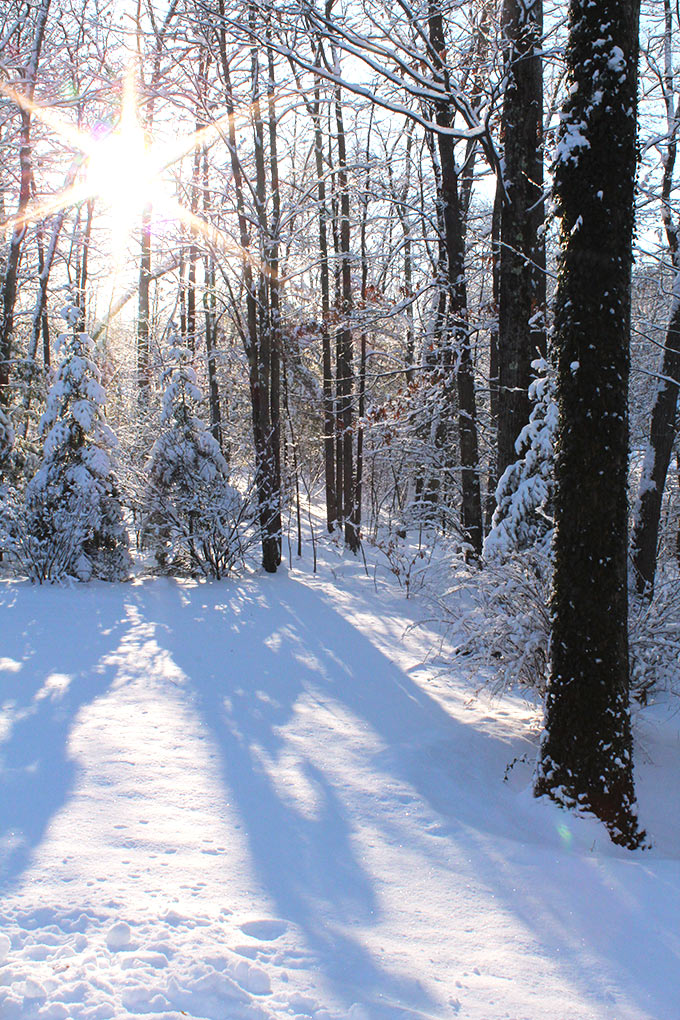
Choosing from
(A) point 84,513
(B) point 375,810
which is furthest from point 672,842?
(A) point 84,513

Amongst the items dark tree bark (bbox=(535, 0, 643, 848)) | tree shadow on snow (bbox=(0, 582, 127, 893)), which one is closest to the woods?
dark tree bark (bbox=(535, 0, 643, 848))

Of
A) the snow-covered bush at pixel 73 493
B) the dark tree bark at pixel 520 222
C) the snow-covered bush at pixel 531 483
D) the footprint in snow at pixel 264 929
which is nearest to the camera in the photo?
the footprint in snow at pixel 264 929

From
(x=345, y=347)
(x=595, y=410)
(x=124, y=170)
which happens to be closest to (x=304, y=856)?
(x=595, y=410)

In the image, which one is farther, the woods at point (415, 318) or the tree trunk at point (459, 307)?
the tree trunk at point (459, 307)

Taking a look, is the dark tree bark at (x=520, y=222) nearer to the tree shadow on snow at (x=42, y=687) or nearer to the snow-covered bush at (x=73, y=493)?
the tree shadow on snow at (x=42, y=687)

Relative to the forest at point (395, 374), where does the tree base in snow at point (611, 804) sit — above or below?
below

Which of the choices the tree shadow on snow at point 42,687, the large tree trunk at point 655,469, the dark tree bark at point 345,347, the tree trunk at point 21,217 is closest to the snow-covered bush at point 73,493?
the tree shadow on snow at point 42,687

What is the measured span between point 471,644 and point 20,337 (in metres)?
20.4

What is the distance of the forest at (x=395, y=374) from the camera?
3916mm

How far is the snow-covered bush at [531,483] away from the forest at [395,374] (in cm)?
3

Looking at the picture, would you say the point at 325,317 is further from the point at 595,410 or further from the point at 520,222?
the point at 595,410

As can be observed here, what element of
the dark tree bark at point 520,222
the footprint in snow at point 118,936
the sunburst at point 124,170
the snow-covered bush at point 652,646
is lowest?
the footprint in snow at point 118,936

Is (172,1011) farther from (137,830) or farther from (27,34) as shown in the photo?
(27,34)

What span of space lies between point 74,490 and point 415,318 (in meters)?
6.74
